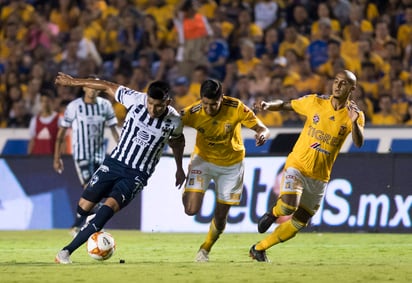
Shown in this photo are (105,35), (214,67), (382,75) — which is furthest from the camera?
(105,35)

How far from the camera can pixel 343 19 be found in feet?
70.9

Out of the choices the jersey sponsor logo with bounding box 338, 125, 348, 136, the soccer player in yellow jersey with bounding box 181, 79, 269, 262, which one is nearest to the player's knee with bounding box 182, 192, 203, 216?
the soccer player in yellow jersey with bounding box 181, 79, 269, 262

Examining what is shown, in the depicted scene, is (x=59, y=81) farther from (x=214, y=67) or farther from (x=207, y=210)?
(x=214, y=67)

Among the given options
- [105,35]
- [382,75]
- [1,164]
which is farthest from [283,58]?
[1,164]

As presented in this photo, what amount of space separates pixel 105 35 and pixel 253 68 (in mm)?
3564

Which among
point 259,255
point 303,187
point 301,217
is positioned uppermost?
point 303,187

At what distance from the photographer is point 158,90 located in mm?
11680

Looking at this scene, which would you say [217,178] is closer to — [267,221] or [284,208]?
[267,221]

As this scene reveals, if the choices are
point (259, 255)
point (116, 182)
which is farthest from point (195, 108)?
point (259, 255)

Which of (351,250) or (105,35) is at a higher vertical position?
(105,35)

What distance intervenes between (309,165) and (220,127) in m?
1.05

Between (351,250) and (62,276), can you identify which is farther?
(351,250)

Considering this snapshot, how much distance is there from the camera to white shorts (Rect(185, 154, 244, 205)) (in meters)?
12.8

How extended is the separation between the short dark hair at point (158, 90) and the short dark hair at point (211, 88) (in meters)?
0.46
